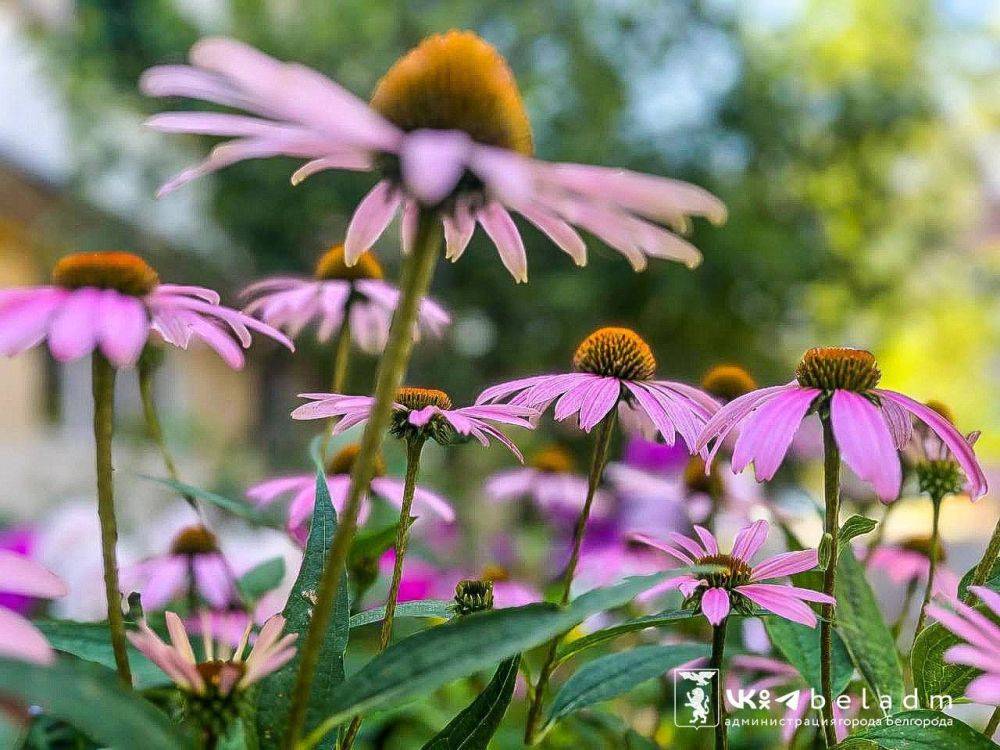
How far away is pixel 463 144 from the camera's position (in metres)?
0.21

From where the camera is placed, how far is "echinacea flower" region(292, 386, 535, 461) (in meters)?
0.33

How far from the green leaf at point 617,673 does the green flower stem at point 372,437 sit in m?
0.11

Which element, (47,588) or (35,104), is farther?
(35,104)

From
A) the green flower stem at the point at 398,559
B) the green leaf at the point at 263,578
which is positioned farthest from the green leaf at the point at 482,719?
the green leaf at the point at 263,578

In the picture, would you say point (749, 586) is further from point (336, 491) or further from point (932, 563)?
point (336, 491)

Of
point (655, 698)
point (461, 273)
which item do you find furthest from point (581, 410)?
point (461, 273)

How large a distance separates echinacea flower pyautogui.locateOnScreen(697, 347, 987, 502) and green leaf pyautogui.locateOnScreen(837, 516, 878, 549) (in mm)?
26

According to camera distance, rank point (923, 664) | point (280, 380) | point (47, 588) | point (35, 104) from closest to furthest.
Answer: point (47, 588), point (923, 664), point (35, 104), point (280, 380)

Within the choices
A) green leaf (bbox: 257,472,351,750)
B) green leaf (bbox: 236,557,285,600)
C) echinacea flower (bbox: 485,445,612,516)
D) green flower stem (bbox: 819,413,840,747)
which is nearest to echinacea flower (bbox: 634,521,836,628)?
green flower stem (bbox: 819,413,840,747)

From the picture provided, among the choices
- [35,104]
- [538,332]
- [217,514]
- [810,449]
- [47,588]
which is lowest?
[47,588]

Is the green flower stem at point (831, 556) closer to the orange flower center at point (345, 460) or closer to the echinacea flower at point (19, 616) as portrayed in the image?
the echinacea flower at point (19, 616)

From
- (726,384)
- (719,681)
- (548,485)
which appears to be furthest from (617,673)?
(548,485)

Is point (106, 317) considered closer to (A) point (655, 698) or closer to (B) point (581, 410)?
(B) point (581, 410)

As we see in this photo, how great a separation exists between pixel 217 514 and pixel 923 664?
8.50ft
